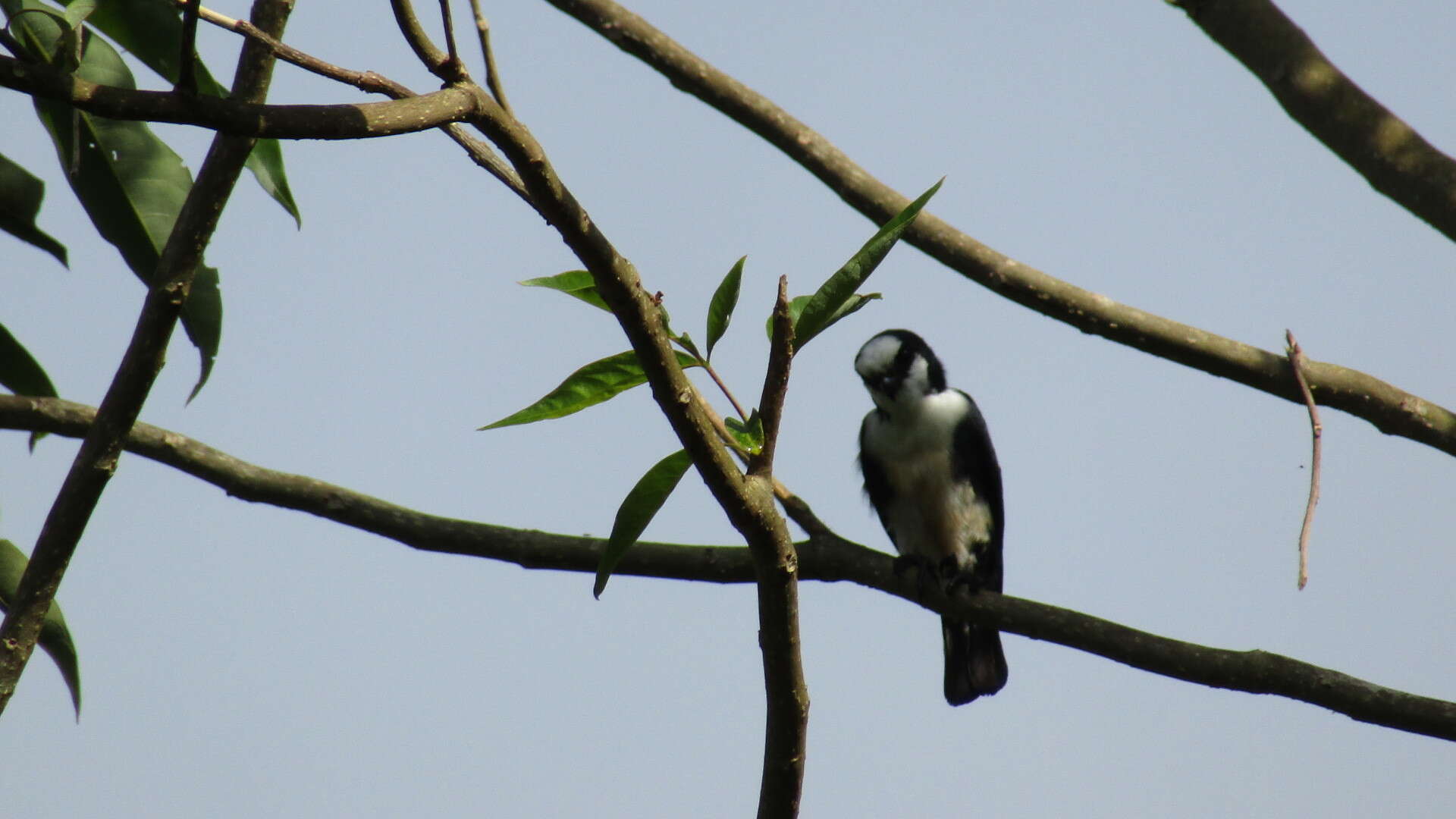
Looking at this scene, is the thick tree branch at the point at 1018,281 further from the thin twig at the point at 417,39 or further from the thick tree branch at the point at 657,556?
the thin twig at the point at 417,39

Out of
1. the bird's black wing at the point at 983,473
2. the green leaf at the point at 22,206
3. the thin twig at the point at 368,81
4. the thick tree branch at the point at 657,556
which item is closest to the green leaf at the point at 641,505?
the thin twig at the point at 368,81

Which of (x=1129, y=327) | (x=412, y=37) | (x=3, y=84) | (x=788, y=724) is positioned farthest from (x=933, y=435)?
(x=3, y=84)

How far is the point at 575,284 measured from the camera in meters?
2.03

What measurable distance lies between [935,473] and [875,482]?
0.29 meters

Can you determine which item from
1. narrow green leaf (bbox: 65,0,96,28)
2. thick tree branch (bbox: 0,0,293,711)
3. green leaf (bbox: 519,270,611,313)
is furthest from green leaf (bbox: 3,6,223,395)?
green leaf (bbox: 519,270,611,313)

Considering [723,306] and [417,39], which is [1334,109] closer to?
[723,306]

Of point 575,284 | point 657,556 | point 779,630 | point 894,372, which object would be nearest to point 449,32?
point 575,284

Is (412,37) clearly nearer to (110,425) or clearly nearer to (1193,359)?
(110,425)

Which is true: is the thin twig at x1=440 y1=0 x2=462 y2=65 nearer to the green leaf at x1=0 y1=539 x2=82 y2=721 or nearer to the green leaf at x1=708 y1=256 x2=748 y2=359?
the green leaf at x1=708 y1=256 x2=748 y2=359

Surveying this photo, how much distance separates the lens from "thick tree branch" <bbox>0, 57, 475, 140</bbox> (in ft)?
4.10

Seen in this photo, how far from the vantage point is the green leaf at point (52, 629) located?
8.04ft

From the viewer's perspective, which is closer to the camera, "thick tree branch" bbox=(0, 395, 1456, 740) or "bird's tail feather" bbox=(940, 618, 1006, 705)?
"thick tree branch" bbox=(0, 395, 1456, 740)

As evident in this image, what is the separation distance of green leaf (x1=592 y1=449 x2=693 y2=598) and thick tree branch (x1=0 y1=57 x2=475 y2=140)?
23.2 inches

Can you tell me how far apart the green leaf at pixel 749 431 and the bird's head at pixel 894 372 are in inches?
119
